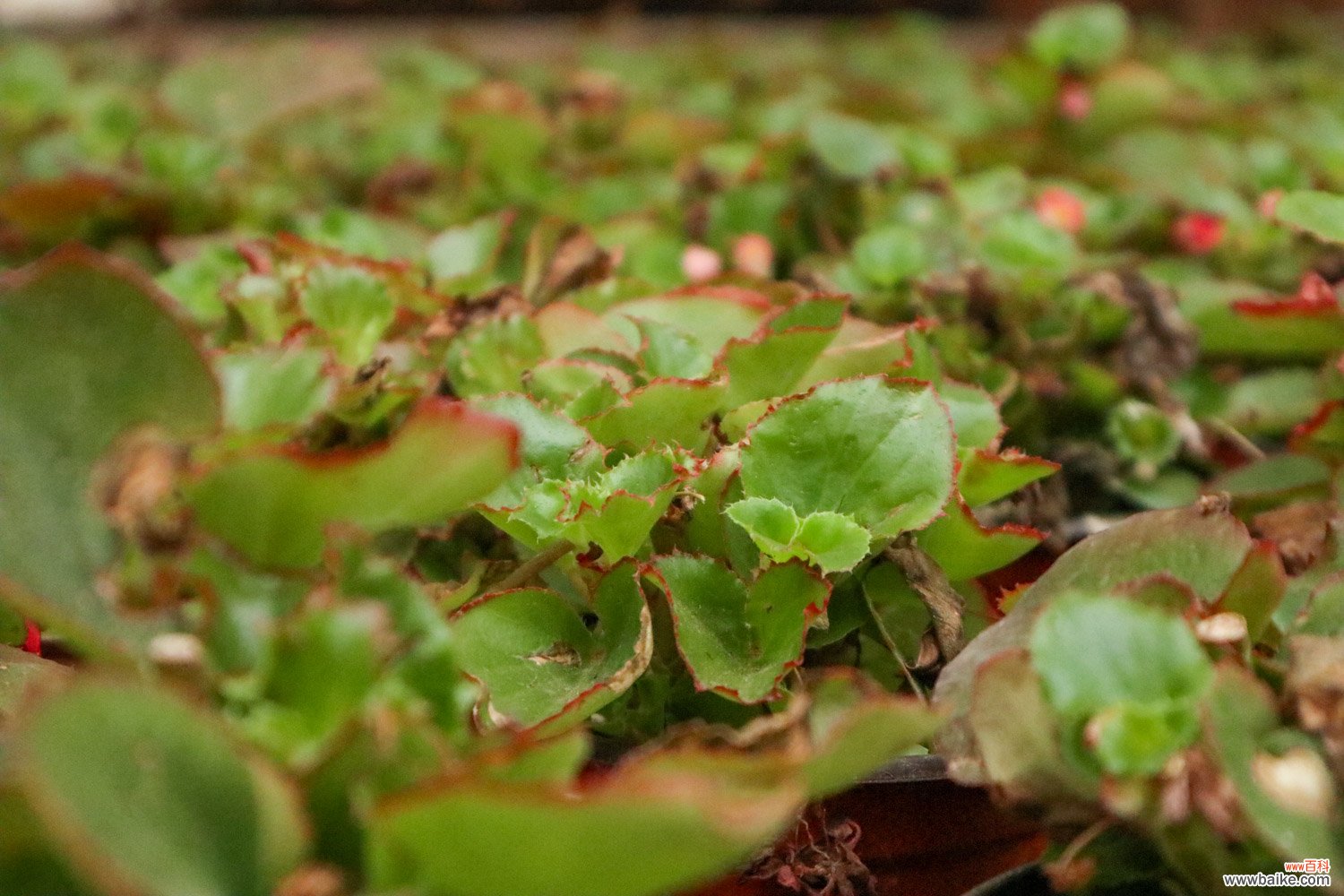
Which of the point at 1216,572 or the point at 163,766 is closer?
the point at 163,766

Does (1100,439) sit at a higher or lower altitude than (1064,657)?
lower

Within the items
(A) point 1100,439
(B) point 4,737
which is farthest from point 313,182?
(B) point 4,737

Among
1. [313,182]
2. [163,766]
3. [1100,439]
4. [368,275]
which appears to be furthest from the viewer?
[313,182]

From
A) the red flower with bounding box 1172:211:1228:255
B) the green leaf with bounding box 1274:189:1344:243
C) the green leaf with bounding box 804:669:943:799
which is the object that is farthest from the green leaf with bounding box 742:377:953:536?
the red flower with bounding box 1172:211:1228:255

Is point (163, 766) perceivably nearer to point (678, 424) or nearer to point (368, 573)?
point (368, 573)

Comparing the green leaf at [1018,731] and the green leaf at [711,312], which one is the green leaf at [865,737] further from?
the green leaf at [711,312]

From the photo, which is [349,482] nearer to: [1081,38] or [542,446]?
[542,446]

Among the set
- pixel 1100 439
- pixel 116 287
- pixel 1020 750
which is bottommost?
pixel 1100 439
